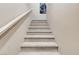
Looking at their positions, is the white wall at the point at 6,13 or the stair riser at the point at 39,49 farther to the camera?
the stair riser at the point at 39,49

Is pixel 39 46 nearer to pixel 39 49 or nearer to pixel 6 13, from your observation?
pixel 39 49

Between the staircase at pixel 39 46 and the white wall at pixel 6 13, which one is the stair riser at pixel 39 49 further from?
the white wall at pixel 6 13

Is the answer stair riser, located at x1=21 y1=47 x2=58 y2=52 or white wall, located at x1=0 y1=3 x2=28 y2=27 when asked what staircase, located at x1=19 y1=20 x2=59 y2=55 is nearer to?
stair riser, located at x1=21 y1=47 x2=58 y2=52

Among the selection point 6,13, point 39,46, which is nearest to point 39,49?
point 39,46

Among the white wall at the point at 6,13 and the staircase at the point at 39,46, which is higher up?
the white wall at the point at 6,13

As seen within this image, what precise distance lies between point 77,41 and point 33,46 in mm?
1188

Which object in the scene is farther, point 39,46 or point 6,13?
point 39,46

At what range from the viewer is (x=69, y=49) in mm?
2111

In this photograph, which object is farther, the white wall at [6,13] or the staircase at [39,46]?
the staircase at [39,46]

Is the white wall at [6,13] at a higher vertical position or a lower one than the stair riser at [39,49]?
higher

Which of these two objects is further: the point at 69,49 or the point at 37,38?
the point at 37,38

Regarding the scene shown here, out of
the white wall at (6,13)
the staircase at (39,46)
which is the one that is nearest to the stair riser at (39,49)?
the staircase at (39,46)

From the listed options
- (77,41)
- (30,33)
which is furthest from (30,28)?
(77,41)

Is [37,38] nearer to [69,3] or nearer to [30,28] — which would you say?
[30,28]
